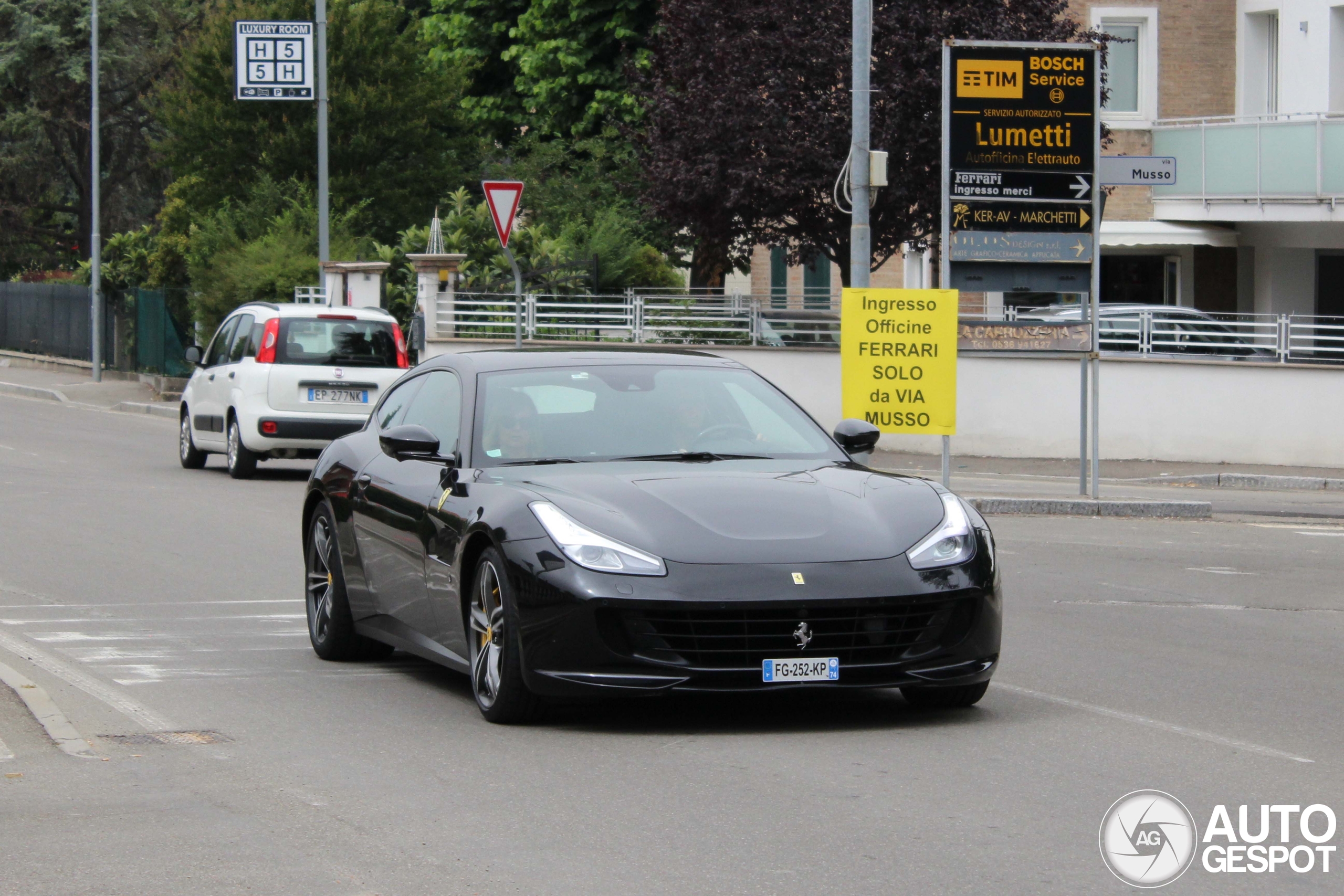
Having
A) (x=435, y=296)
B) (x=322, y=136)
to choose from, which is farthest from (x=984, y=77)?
(x=322, y=136)

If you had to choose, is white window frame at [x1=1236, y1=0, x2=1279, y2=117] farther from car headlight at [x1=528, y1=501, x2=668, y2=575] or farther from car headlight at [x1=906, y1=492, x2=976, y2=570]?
car headlight at [x1=528, y1=501, x2=668, y2=575]

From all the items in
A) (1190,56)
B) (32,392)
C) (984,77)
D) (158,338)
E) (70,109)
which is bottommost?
(32,392)

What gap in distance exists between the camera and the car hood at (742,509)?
710 cm

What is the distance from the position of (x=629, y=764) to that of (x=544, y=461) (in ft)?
5.49

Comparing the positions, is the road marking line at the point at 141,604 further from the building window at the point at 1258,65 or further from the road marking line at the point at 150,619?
the building window at the point at 1258,65

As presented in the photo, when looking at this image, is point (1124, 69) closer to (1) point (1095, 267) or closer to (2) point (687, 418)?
(1) point (1095, 267)

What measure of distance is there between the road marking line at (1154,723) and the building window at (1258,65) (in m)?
26.1

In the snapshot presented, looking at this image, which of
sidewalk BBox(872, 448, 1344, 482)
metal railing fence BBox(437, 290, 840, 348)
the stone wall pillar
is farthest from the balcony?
the stone wall pillar

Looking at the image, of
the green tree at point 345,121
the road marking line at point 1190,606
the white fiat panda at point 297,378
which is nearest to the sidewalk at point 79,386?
the green tree at point 345,121

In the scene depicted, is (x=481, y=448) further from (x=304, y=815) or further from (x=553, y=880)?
(x=553, y=880)

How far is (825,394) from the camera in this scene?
27047 mm

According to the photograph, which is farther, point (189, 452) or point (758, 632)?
point (189, 452)

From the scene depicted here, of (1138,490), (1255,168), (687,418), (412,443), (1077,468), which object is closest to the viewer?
(412,443)

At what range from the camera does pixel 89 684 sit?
28.2ft
